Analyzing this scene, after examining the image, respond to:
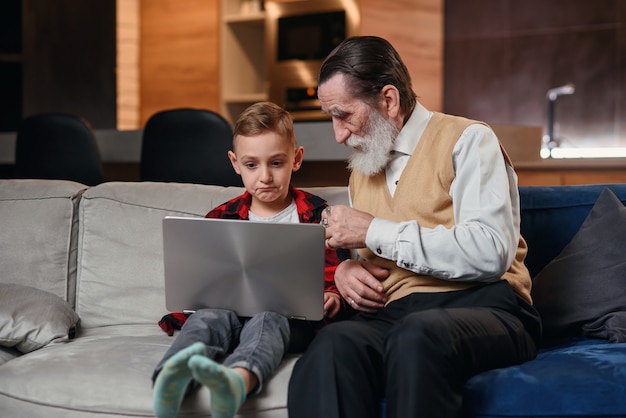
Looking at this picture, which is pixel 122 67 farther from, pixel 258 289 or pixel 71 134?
pixel 258 289

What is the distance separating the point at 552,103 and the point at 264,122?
130 inches

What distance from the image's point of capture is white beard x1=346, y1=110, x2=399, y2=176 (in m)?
1.79

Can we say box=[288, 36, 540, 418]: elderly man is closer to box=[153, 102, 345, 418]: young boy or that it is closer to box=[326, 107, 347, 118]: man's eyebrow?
box=[326, 107, 347, 118]: man's eyebrow

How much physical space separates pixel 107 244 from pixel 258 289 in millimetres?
738

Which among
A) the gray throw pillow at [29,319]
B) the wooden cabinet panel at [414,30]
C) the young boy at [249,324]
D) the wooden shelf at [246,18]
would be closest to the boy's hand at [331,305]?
the young boy at [249,324]

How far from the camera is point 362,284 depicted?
5.75 ft

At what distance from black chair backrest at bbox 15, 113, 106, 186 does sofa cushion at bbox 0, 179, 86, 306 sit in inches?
43.1

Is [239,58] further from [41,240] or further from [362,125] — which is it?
[362,125]

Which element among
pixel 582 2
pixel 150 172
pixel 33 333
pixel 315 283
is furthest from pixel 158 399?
pixel 582 2

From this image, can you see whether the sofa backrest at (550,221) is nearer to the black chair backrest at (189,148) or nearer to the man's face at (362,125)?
the man's face at (362,125)

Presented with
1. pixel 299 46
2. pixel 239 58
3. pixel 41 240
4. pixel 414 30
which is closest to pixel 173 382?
pixel 41 240

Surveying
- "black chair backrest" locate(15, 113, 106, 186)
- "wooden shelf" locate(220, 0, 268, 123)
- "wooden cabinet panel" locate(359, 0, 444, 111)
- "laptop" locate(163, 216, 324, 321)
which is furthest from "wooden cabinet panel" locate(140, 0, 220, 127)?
"laptop" locate(163, 216, 324, 321)

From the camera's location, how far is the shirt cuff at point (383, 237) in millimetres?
1624

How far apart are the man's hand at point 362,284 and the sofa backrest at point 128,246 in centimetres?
41
